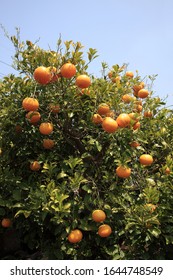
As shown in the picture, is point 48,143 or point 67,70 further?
point 48,143

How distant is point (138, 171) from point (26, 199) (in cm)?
116

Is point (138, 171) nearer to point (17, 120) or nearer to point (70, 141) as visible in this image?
point (70, 141)

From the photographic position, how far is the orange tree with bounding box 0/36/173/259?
2590 millimetres

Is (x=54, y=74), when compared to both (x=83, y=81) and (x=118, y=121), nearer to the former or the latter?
(x=83, y=81)

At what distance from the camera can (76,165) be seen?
2.95 metres

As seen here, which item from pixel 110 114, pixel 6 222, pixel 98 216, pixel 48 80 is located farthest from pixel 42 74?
pixel 6 222

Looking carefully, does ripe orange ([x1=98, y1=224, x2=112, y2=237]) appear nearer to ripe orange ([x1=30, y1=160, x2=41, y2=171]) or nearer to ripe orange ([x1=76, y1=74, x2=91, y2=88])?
ripe orange ([x1=30, y1=160, x2=41, y2=171])

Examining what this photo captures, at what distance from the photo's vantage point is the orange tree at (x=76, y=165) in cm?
259

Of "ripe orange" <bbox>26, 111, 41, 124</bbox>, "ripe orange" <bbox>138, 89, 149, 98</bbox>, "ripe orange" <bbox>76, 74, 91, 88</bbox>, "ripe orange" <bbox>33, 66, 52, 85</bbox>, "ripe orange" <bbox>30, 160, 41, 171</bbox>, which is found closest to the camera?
"ripe orange" <bbox>33, 66, 52, 85</bbox>

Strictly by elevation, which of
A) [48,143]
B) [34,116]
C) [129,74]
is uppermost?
[129,74]

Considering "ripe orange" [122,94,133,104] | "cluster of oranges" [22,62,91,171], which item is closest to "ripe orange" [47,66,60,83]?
"cluster of oranges" [22,62,91,171]

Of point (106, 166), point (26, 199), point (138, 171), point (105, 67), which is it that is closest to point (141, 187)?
point (138, 171)

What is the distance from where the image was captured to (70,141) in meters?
3.04

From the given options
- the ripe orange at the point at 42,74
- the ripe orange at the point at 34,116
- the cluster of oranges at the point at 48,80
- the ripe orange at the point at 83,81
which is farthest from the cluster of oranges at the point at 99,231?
the ripe orange at the point at 42,74
